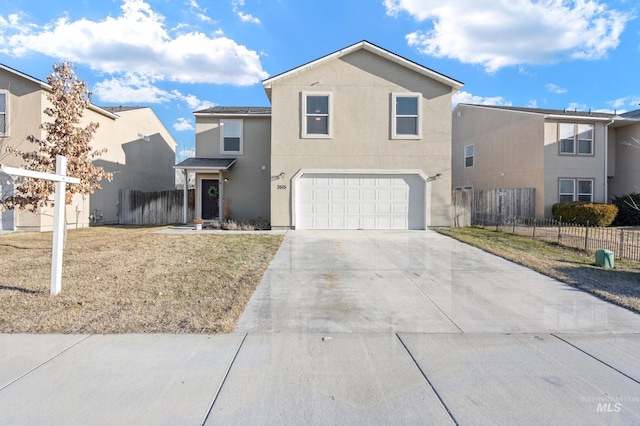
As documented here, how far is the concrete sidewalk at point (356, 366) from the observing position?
8.81 ft

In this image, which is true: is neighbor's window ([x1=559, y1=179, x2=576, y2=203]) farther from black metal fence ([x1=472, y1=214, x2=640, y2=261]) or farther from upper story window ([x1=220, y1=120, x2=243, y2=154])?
upper story window ([x1=220, y1=120, x2=243, y2=154])

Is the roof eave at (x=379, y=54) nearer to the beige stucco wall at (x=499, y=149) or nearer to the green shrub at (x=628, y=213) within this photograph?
the beige stucco wall at (x=499, y=149)

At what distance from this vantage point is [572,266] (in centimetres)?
785

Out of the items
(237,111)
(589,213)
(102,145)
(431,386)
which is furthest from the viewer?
(237,111)

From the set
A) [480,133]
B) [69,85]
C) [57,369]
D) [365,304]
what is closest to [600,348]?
[365,304]

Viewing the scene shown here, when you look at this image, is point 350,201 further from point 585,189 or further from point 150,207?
point 585,189

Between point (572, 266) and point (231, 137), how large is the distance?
14.5 meters

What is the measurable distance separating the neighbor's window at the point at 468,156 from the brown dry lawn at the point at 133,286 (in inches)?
700

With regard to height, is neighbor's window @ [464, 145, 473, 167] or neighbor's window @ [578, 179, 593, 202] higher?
neighbor's window @ [464, 145, 473, 167]

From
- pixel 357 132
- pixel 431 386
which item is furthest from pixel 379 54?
pixel 431 386

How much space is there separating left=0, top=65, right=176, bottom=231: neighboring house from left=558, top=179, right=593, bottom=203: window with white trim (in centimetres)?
2199

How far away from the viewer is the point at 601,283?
641 cm

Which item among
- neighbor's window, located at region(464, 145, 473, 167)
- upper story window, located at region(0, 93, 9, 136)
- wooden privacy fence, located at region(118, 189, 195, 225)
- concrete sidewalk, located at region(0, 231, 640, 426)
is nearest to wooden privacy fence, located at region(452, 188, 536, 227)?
neighbor's window, located at region(464, 145, 473, 167)

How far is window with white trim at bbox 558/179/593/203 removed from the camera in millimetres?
18031
